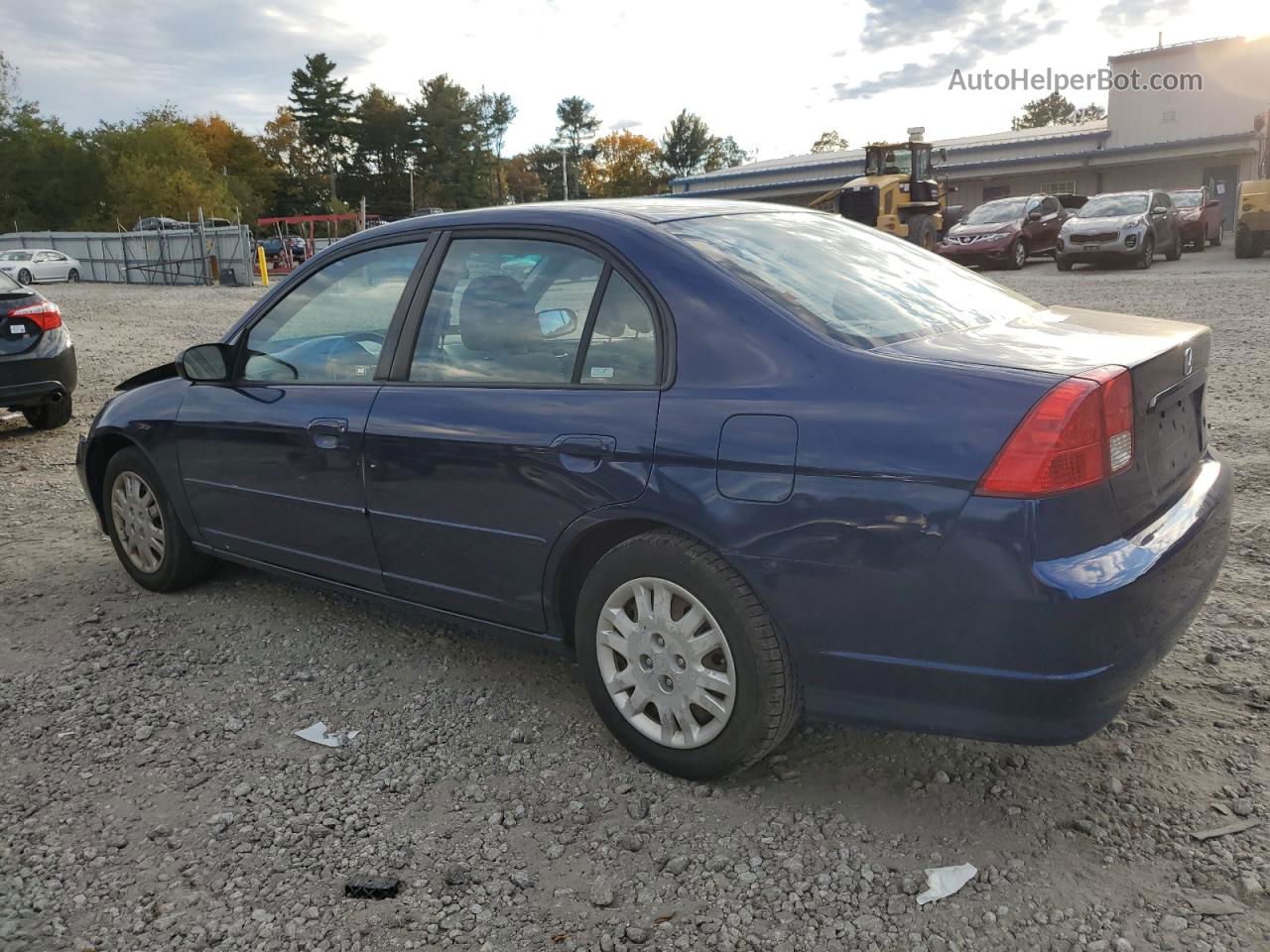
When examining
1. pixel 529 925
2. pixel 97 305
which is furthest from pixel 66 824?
pixel 97 305

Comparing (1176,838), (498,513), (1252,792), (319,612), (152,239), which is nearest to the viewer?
(1176,838)

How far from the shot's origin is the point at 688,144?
92.6m

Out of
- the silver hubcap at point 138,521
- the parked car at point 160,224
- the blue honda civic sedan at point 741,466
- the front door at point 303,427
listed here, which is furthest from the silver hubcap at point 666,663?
the parked car at point 160,224

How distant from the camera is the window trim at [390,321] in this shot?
144 inches

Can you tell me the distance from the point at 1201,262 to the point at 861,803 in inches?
909

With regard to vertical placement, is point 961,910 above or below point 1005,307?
below

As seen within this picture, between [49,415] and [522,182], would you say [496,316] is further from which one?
[522,182]

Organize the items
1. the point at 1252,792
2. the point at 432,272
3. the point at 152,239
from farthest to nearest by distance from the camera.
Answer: the point at 152,239 < the point at 432,272 < the point at 1252,792

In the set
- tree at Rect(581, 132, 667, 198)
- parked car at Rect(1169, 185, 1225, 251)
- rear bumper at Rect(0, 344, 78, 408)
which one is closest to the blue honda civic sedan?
rear bumper at Rect(0, 344, 78, 408)

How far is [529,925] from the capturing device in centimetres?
248

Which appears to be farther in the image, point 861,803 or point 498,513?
point 498,513

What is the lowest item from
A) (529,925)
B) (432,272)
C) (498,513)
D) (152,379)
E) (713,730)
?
(529,925)

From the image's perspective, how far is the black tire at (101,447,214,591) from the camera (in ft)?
15.1

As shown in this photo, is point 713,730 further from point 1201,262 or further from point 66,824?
point 1201,262
